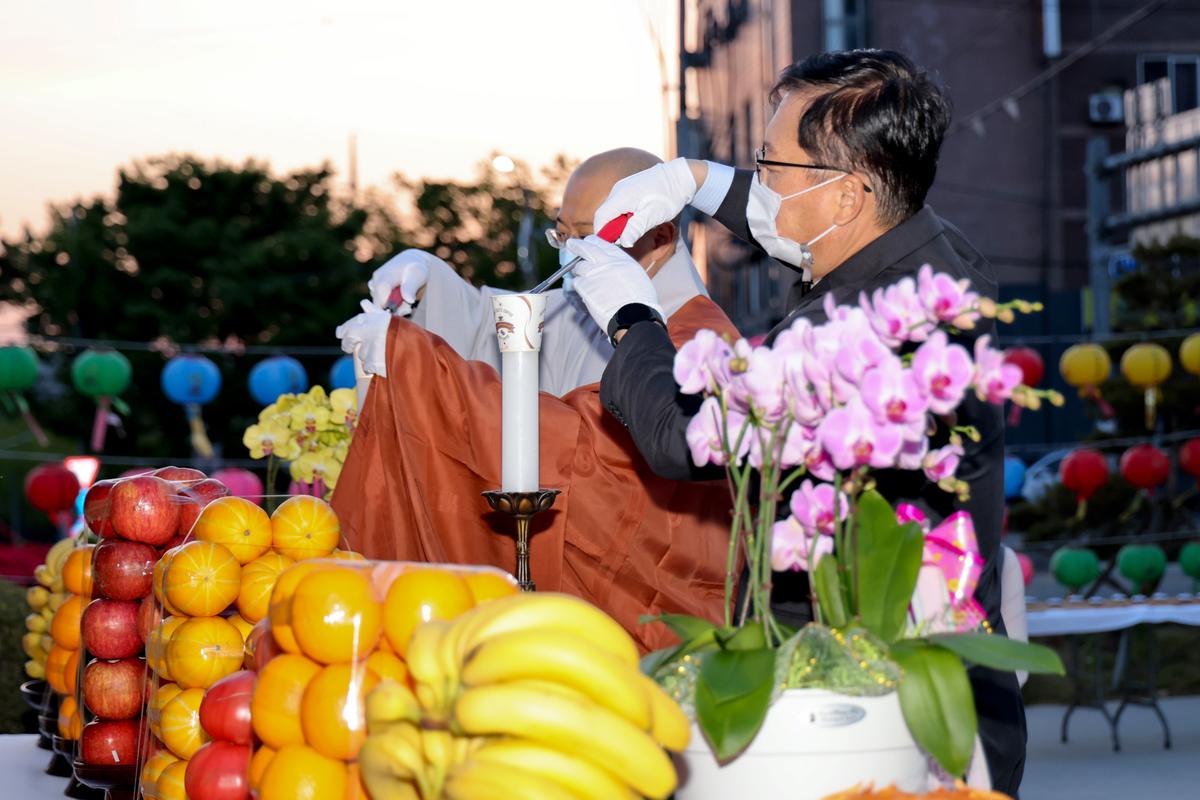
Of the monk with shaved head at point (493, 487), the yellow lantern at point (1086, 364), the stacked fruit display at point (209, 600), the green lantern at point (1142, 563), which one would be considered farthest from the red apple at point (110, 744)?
the yellow lantern at point (1086, 364)

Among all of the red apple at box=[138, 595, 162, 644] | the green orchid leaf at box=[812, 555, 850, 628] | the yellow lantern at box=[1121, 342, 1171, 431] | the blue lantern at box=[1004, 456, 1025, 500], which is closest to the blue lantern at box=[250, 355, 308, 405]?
the blue lantern at box=[1004, 456, 1025, 500]

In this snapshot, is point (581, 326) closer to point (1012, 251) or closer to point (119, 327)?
point (1012, 251)

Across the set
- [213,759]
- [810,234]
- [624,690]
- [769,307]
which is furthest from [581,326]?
[769,307]

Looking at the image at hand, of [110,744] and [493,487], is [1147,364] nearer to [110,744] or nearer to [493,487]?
[493,487]

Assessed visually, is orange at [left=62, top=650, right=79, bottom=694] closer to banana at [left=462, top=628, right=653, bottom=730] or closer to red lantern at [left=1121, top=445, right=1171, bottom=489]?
banana at [left=462, top=628, right=653, bottom=730]

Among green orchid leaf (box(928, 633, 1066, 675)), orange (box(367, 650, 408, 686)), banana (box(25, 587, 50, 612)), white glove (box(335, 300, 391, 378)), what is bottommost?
banana (box(25, 587, 50, 612))

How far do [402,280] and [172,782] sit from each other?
4.10 ft

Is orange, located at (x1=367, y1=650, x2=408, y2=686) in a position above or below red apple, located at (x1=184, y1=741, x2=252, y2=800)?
above

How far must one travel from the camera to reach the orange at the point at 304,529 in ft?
5.60

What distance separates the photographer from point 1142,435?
11672 mm

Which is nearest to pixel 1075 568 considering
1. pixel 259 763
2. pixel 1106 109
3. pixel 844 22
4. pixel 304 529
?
pixel 304 529

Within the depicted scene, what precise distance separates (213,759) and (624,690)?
0.51m

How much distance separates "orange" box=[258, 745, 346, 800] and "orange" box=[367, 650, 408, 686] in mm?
86

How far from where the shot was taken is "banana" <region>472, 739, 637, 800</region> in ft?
3.51
